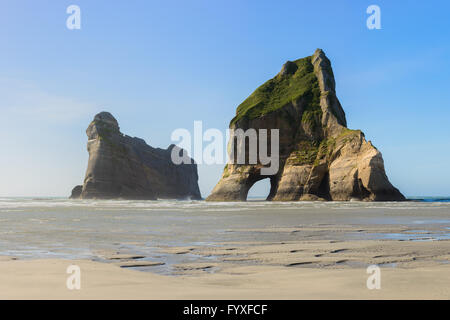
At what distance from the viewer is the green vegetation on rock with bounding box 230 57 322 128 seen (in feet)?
235

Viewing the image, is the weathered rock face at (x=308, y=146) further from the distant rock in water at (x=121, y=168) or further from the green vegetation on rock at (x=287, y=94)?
the distant rock in water at (x=121, y=168)

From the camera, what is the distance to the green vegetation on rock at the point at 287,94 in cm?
7169

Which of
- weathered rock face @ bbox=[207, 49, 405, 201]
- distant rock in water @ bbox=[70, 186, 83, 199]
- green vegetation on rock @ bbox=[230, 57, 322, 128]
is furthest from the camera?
distant rock in water @ bbox=[70, 186, 83, 199]

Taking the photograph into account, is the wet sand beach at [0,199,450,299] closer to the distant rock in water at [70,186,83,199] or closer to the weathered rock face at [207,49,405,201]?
the weathered rock face at [207,49,405,201]

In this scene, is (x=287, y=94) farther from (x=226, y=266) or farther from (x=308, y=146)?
(x=226, y=266)

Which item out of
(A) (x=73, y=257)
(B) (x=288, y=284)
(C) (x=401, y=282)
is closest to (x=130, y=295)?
(B) (x=288, y=284)

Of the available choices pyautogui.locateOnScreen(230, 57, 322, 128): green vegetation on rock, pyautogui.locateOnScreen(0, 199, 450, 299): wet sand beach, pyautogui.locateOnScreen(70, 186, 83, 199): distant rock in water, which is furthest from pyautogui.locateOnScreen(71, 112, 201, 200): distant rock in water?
pyautogui.locateOnScreen(0, 199, 450, 299): wet sand beach

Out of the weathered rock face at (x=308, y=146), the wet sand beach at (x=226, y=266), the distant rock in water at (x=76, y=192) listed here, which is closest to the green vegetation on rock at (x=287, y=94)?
the weathered rock face at (x=308, y=146)

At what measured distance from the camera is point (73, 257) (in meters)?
6.77

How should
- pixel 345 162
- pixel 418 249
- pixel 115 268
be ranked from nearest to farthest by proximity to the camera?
Result: pixel 115 268 < pixel 418 249 < pixel 345 162
